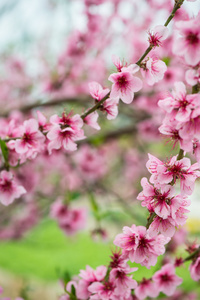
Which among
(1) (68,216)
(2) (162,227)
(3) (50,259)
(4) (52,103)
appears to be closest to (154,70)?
(2) (162,227)

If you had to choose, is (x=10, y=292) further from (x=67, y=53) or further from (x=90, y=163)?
(x=67, y=53)

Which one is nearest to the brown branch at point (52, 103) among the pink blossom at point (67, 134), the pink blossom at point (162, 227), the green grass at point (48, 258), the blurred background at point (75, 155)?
the blurred background at point (75, 155)

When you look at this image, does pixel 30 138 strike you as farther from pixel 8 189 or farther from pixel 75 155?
pixel 75 155

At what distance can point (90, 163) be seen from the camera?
2.43 meters

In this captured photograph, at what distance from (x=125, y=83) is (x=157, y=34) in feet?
0.40

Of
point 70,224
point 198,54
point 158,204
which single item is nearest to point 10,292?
point 70,224

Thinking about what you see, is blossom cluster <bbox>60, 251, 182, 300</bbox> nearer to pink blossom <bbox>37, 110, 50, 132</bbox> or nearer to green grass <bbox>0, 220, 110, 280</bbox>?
pink blossom <bbox>37, 110, 50, 132</bbox>

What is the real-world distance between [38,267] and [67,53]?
1.47 metres

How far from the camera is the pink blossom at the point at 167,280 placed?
31.0 inches

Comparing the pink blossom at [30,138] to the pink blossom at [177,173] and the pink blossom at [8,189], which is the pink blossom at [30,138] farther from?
the pink blossom at [177,173]

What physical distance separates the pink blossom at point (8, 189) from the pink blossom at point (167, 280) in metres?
0.43

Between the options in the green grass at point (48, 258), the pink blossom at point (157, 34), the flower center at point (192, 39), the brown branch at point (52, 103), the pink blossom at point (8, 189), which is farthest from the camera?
the brown branch at point (52, 103)

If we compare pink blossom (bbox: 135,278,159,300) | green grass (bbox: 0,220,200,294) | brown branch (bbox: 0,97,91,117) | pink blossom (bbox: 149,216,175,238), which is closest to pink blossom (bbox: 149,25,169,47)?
pink blossom (bbox: 149,216,175,238)

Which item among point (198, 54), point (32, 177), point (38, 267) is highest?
point (32, 177)
